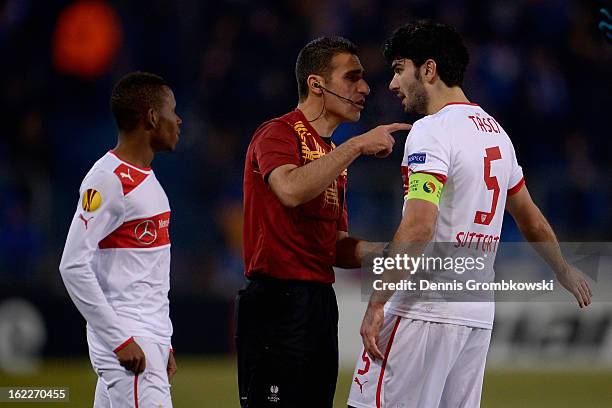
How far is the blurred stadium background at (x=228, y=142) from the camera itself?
38.6 ft

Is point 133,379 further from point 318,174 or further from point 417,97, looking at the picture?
point 417,97

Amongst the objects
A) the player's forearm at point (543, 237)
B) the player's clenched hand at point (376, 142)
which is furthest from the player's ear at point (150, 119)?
the player's forearm at point (543, 237)

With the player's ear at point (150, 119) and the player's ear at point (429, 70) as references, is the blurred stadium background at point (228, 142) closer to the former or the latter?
the player's ear at point (150, 119)

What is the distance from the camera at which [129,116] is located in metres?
4.96

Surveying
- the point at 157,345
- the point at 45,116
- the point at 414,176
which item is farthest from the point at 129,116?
the point at 45,116

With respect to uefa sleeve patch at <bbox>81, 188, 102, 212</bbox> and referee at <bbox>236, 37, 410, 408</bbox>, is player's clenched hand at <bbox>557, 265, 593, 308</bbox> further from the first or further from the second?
uefa sleeve patch at <bbox>81, 188, 102, 212</bbox>

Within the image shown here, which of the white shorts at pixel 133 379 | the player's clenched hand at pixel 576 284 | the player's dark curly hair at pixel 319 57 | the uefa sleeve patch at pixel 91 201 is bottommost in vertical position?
the white shorts at pixel 133 379

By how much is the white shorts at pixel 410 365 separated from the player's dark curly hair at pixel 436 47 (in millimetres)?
1234

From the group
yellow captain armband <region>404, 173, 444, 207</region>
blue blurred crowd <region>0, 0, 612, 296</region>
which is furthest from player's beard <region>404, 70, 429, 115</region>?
blue blurred crowd <region>0, 0, 612, 296</region>

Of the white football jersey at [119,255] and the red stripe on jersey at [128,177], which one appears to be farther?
the red stripe on jersey at [128,177]

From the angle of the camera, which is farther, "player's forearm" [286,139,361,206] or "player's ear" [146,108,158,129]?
"player's ear" [146,108,158,129]

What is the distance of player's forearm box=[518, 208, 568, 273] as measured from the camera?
5336mm

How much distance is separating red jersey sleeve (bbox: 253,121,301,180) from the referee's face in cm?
33

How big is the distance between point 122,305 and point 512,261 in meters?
7.58
